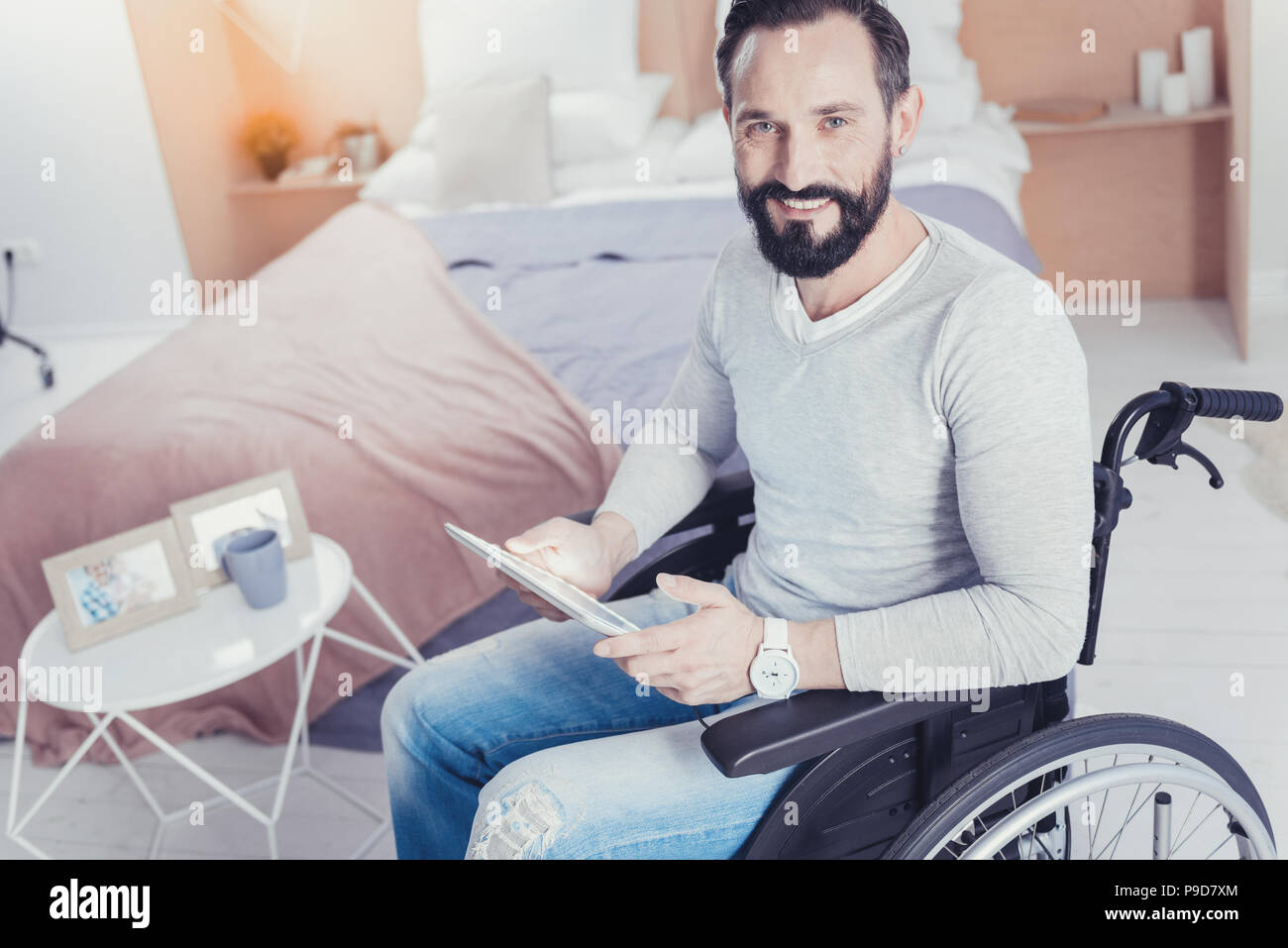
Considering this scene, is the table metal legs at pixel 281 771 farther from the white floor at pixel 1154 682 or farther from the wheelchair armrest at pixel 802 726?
the wheelchair armrest at pixel 802 726

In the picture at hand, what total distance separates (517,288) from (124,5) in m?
2.17

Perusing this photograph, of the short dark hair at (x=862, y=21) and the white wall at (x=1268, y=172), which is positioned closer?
the short dark hair at (x=862, y=21)

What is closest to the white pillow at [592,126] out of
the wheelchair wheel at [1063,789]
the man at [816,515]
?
the man at [816,515]

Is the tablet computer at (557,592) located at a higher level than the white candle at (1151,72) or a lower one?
lower

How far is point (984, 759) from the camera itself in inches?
43.4

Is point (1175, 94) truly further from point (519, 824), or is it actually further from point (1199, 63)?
point (519, 824)

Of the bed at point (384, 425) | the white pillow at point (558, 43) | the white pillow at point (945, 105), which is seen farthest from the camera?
the white pillow at point (558, 43)

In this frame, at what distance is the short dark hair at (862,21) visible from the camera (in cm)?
108

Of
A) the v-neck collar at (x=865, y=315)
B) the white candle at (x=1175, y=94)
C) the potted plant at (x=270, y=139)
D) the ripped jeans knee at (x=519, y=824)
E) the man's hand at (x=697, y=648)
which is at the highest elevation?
the potted plant at (x=270, y=139)

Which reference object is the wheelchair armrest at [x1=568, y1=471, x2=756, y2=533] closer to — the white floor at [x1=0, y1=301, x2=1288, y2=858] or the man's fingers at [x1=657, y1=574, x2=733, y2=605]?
the man's fingers at [x1=657, y1=574, x2=733, y2=605]

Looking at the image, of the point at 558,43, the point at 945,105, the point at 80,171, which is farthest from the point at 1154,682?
the point at 80,171

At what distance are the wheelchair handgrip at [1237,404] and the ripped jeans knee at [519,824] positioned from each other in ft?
2.32
